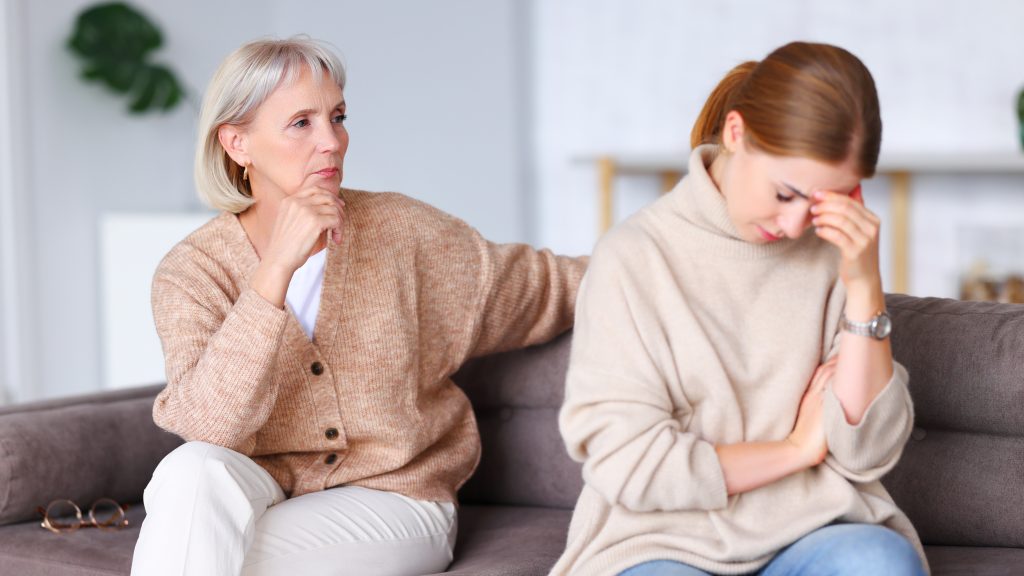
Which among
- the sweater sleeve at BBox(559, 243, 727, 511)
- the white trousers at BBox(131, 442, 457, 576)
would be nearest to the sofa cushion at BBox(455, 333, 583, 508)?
the white trousers at BBox(131, 442, 457, 576)

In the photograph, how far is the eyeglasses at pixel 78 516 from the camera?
2102 mm

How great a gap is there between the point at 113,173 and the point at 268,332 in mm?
2719

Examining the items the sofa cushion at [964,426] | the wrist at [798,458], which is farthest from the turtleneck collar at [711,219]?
the sofa cushion at [964,426]

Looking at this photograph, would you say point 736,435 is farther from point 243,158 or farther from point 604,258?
point 243,158

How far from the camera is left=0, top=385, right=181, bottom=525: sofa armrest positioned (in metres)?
2.12

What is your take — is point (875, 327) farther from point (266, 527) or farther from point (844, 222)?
point (266, 527)

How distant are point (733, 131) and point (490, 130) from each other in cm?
325

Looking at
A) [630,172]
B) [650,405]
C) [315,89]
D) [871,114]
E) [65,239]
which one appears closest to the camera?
[871,114]

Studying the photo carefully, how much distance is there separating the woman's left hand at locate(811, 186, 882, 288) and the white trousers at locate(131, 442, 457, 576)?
83 cm

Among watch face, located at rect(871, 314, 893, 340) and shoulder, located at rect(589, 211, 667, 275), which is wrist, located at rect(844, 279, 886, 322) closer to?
watch face, located at rect(871, 314, 893, 340)

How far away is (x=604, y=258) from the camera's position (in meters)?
1.60

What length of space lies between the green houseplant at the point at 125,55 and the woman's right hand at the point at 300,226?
8.17 ft

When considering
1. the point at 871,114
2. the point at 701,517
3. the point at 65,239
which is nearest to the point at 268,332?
the point at 701,517

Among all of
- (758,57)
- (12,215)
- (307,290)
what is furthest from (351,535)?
(758,57)
